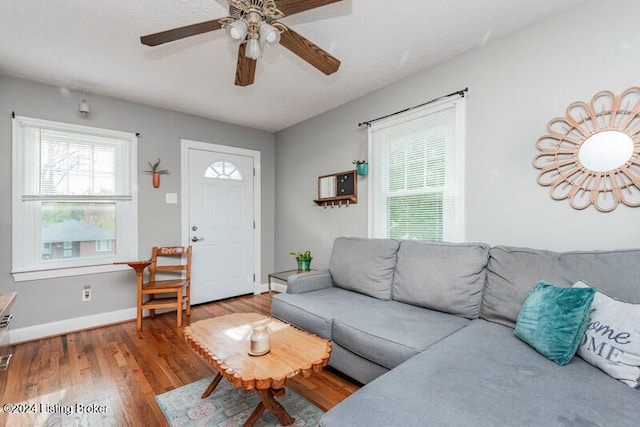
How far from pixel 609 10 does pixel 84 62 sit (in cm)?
386

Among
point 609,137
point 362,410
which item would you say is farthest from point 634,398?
point 609,137

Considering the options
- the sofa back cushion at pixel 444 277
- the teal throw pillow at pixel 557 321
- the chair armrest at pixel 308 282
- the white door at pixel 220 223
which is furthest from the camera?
the white door at pixel 220 223

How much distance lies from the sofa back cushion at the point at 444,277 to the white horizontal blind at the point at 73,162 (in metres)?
3.16

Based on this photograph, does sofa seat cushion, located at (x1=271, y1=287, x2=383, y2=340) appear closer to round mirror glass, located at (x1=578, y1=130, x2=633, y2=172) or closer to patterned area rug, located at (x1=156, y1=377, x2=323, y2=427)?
patterned area rug, located at (x1=156, y1=377, x2=323, y2=427)

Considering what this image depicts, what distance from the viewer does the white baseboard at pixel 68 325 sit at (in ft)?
9.14

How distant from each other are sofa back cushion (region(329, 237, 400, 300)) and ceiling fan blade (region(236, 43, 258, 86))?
1720 millimetres

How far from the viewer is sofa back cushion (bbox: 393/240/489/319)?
2.03 m

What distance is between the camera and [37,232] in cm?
291

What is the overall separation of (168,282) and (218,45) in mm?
2528

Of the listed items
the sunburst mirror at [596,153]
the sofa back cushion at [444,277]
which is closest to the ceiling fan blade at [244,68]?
the sofa back cushion at [444,277]

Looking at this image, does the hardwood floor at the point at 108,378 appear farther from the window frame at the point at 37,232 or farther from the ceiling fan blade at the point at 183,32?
the ceiling fan blade at the point at 183,32

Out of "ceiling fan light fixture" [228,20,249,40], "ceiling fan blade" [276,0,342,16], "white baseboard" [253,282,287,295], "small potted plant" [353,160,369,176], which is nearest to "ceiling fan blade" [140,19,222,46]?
"ceiling fan light fixture" [228,20,249,40]

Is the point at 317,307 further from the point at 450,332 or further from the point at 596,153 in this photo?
the point at 596,153

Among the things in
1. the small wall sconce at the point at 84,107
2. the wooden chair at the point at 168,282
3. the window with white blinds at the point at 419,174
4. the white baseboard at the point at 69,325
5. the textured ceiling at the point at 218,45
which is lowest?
the white baseboard at the point at 69,325
